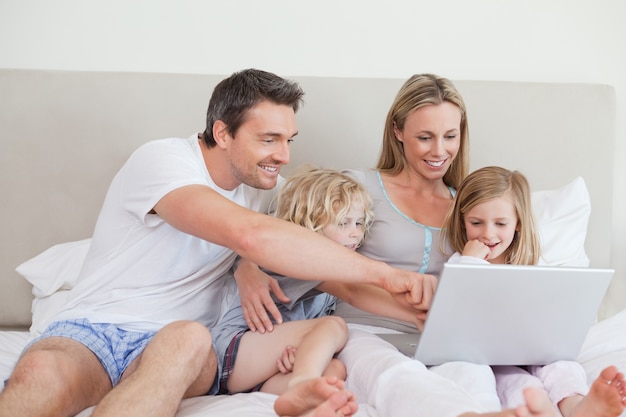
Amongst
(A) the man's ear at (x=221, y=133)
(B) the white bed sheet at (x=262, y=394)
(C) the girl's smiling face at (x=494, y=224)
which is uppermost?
(A) the man's ear at (x=221, y=133)

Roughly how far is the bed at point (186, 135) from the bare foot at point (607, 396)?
36.3 inches

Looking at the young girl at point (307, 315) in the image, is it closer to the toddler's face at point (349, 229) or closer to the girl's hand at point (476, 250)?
the toddler's face at point (349, 229)

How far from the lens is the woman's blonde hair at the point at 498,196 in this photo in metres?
1.83

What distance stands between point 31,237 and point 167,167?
35.3 inches

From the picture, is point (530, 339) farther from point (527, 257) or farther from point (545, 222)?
point (545, 222)

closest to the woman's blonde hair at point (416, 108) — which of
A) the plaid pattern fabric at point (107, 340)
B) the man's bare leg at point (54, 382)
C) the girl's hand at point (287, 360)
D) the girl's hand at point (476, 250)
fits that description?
the girl's hand at point (476, 250)

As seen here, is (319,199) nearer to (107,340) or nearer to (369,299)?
(369,299)

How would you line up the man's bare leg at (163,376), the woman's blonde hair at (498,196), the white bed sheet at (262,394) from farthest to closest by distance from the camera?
the woman's blonde hair at (498,196) < the white bed sheet at (262,394) < the man's bare leg at (163,376)

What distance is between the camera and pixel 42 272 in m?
2.02

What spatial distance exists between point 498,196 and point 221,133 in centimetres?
76

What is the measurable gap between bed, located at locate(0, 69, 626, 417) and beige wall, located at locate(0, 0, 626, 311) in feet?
0.51

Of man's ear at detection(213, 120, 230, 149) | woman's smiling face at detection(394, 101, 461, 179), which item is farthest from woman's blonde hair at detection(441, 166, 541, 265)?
man's ear at detection(213, 120, 230, 149)

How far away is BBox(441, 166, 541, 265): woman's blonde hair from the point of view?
1828 mm

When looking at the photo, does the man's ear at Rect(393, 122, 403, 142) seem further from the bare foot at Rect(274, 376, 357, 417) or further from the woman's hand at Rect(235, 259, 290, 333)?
the bare foot at Rect(274, 376, 357, 417)
